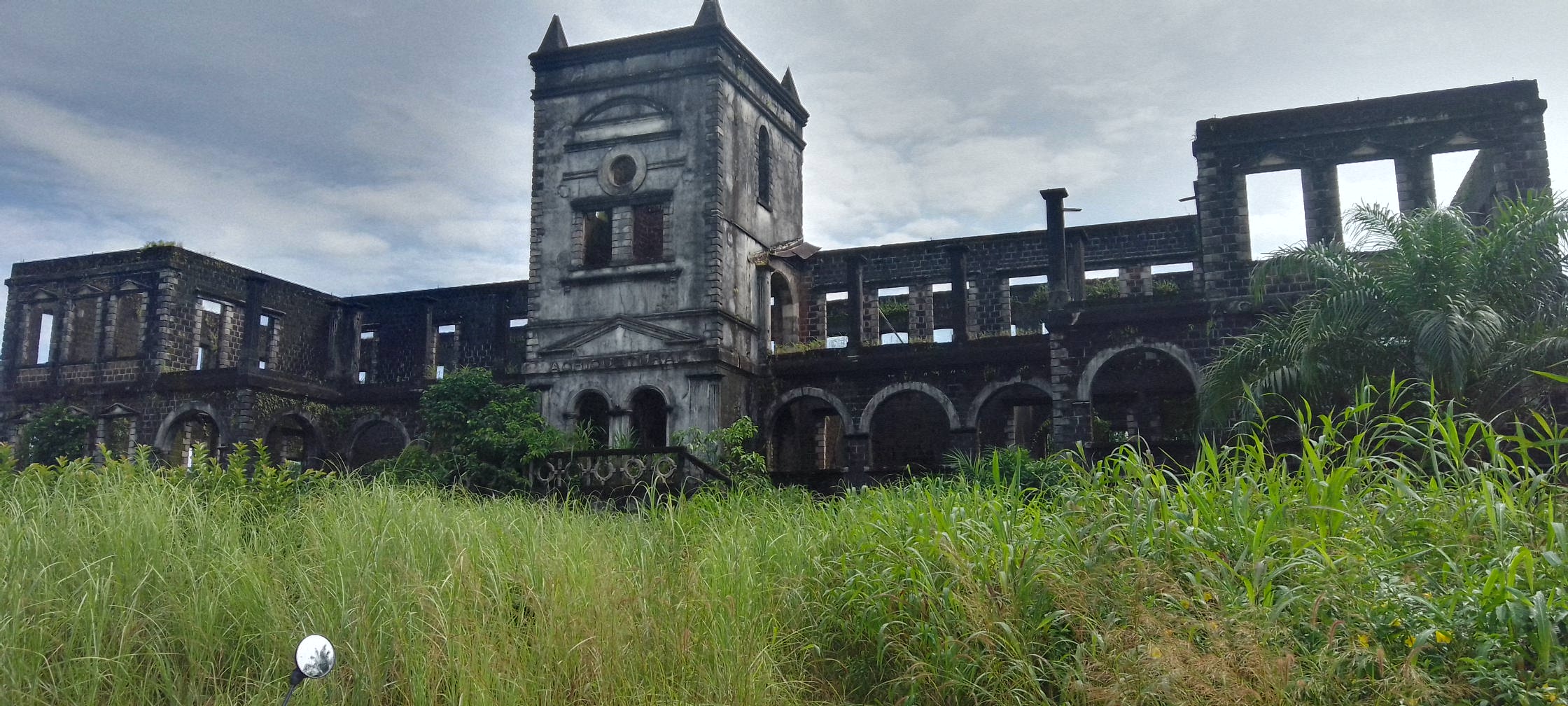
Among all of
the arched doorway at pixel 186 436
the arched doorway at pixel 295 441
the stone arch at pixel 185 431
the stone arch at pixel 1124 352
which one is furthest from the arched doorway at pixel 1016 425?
the arched doorway at pixel 186 436

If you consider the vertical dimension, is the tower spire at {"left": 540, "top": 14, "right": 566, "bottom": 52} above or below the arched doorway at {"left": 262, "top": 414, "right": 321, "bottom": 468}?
above

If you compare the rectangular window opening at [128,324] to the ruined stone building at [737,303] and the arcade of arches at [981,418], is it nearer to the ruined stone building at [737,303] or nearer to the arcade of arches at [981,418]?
the ruined stone building at [737,303]

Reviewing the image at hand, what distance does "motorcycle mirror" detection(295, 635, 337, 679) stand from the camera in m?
3.72

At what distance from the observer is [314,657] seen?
376 centimetres

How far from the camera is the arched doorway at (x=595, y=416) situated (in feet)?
62.8

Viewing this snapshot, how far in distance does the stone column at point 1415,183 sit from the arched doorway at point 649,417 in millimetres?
11163

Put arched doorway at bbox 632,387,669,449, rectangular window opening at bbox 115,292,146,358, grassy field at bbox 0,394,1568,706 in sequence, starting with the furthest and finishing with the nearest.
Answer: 1. rectangular window opening at bbox 115,292,146,358
2. arched doorway at bbox 632,387,669,449
3. grassy field at bbox 0,394,1568,706

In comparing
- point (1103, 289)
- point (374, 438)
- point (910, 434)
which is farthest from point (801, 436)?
point (374, 438)

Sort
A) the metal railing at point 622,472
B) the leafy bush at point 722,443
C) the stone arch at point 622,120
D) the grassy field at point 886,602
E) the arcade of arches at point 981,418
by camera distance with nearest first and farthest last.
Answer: the grassy field at point 886,602 < the metal railing at point 622,472 < the leafy bush at point 722,443 < the arcade of arches at point 981,418 < the stone arch at point 622,120

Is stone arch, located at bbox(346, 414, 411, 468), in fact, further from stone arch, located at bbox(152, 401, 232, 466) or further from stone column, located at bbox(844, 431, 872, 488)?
stone column, located at bbox(844, 431, 872, 488)

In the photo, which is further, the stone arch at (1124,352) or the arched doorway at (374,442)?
the arched doorway at (374,442)

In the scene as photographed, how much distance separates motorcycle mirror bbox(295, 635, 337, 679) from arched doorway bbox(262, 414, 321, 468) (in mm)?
21849

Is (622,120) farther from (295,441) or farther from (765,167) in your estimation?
(295,441)

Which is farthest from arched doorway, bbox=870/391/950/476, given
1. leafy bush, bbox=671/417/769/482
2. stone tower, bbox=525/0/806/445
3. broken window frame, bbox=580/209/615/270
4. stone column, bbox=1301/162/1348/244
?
stone column, bbox=1301/162/1348/244
